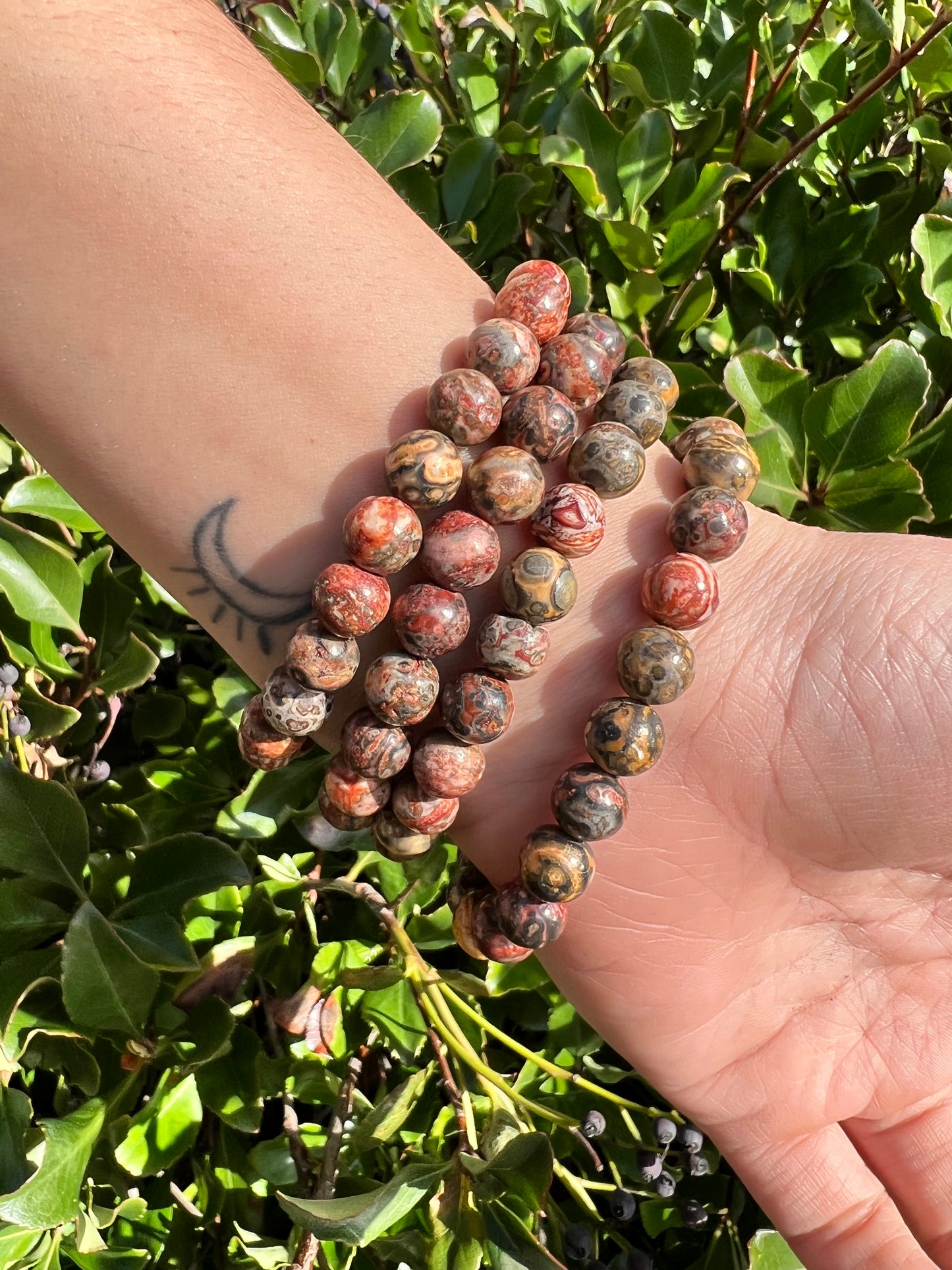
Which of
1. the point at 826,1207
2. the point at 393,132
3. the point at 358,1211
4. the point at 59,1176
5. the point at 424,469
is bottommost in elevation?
the point at 59,1176

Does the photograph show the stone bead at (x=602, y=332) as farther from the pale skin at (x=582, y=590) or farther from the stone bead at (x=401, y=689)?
the stone bead at (x=401, y=689)

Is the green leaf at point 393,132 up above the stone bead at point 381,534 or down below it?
above

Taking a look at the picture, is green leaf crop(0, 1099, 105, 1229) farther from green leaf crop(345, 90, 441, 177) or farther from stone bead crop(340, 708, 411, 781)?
green leaf crop(345, 90, 441, 177)

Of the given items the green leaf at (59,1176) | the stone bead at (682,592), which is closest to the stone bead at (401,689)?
the stone bead at (682,592)

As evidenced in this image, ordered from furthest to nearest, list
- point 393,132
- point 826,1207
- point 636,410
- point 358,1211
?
point 393,132 → point 826,1207 → point 636,410 → point 358,1211

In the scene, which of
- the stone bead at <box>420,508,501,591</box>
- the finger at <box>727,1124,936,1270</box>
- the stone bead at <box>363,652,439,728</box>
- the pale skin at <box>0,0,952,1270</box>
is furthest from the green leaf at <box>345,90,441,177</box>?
the finger at <box>727,1124,936,1270</box>

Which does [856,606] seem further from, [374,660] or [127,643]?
[127,643]

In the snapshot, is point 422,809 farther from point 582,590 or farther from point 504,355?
point 504,355

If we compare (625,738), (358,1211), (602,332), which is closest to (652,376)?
(602,332)
